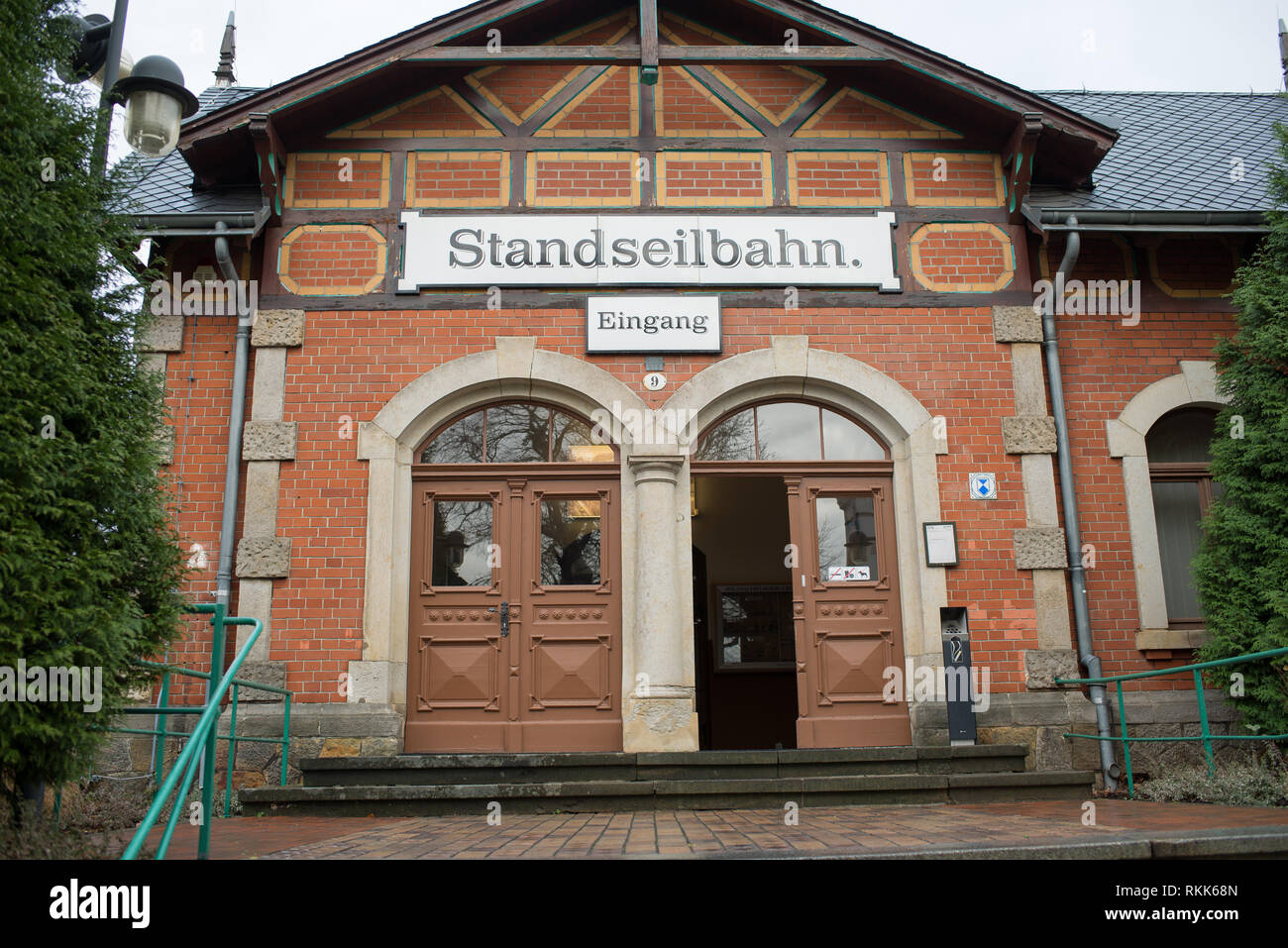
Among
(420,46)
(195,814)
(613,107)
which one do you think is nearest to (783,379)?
(613,107)

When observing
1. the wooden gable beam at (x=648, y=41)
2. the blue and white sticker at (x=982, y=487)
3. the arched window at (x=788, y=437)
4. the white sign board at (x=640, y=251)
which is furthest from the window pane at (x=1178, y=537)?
the wooden gable beam at (x=648, y=41)

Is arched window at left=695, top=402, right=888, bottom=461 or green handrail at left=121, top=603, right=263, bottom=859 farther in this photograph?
arched window at left=695, top=402, right=888, bottom=461

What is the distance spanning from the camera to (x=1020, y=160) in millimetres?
8578

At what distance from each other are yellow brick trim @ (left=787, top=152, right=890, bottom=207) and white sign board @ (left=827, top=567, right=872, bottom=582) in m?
3.09

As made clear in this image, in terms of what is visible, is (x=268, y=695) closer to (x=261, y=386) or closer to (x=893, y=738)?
(x=261, y=386)

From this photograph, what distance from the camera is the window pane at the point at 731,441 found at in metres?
8.61

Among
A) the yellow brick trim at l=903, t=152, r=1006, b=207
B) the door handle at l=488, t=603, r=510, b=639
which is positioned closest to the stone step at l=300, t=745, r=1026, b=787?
the door handle at l=488, t=603, r=510, b=639

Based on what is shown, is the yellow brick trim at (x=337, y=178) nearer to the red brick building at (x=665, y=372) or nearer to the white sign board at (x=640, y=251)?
the red brick building at (x=665, y=372)

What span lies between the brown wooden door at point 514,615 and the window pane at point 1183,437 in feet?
15.2

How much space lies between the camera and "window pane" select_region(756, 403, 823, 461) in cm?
865

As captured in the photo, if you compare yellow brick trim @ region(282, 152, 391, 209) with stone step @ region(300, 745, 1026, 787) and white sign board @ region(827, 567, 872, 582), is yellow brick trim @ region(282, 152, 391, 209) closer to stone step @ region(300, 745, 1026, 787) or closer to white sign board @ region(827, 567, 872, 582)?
stone step @ region(300, 745, 1026, 787)

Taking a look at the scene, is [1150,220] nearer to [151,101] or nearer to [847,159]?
[847,159]

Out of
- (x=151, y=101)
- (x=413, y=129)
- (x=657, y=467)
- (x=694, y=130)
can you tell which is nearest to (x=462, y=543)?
(x=657, y=467)

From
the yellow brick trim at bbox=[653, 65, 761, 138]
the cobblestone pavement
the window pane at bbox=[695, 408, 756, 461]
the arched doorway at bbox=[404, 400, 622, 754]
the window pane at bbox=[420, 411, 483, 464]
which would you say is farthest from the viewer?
the yellow brick trim at bbox=[653, 65, 761, 138]
